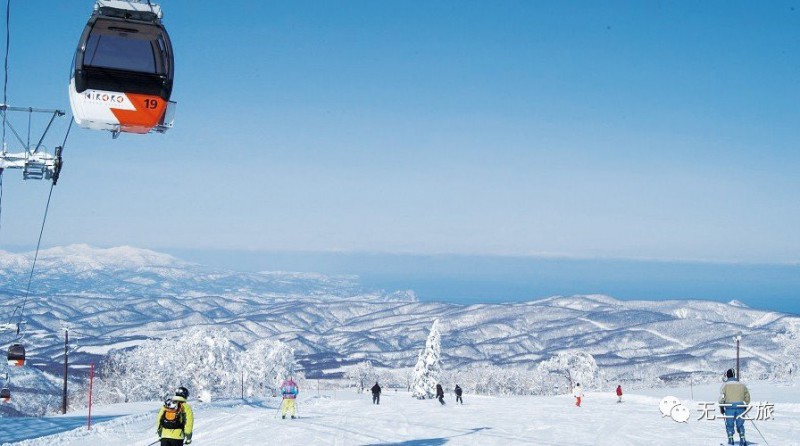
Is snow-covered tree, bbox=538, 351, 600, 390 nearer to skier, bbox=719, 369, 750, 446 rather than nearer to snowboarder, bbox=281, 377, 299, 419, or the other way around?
snowboarder, bbox=281, 377, 299, 419

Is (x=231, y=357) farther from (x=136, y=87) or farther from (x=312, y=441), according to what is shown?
(x=136, y=87)

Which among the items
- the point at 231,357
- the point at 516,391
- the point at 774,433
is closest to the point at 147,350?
the point at 231,357

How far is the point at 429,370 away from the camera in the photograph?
84625mm

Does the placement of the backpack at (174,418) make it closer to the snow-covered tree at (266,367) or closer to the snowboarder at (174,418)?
the snowboarder at (174,418)

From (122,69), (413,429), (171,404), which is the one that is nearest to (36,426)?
(171,404)

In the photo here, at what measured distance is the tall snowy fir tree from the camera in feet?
275

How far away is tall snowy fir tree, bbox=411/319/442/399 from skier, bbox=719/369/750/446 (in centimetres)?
6641

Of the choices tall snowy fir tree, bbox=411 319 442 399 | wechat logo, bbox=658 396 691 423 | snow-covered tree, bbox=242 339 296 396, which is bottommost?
snow-covered tree, bbox=242 339 296 396

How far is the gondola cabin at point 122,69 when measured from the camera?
12.5 meters

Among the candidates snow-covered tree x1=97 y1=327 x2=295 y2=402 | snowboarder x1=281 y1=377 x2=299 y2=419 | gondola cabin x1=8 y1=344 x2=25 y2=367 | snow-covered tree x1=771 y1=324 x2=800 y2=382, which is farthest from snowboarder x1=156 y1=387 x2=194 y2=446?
snow-covered tree x1=771 y1=324 x2=800 y2=382

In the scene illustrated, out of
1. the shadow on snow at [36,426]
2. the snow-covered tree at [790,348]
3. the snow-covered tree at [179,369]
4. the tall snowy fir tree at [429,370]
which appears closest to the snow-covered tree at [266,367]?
the snow-covered tree at [179,369]

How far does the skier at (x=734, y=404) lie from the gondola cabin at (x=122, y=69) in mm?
14399

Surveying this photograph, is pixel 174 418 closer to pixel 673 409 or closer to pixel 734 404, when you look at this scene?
pixel 734 404

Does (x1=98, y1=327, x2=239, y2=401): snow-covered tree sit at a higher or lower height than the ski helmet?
lower
